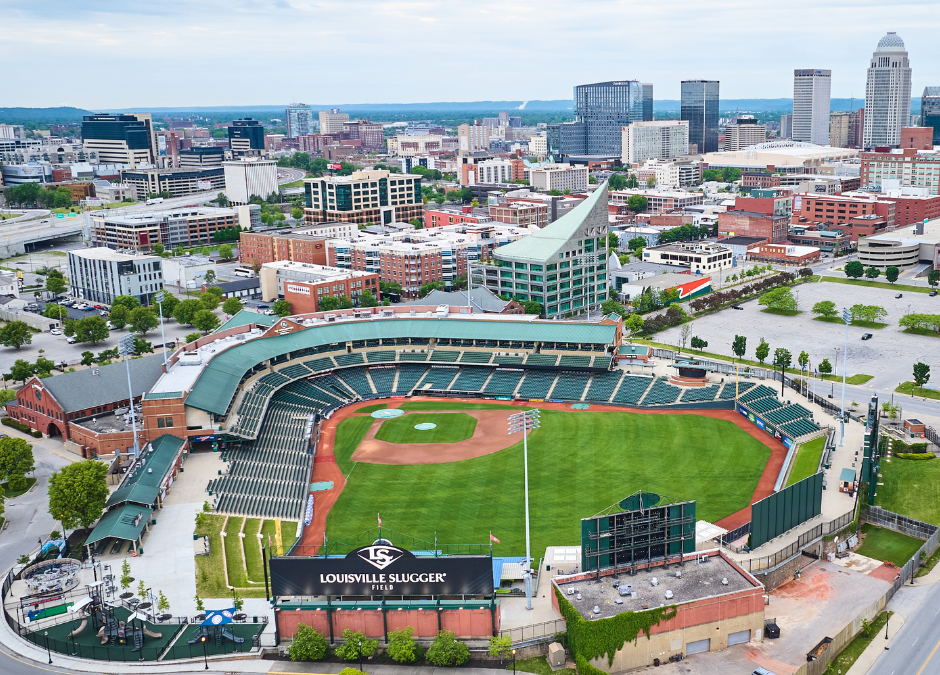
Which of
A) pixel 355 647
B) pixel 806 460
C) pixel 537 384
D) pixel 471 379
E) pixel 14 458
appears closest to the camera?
pixel 355 647

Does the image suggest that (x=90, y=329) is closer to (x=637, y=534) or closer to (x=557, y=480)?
(x=557, y=480)

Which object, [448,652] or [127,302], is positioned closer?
[448,652]

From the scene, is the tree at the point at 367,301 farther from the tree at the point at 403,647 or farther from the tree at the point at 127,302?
the tree at the point at 403,647

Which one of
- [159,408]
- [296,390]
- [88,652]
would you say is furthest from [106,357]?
[88,652]

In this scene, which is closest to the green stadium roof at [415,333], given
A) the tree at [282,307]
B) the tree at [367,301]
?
the tree at [282,307]

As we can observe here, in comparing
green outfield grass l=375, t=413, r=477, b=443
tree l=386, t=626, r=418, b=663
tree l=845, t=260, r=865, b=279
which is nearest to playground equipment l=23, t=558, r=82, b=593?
tree l=386, t=626, r=418, b=663

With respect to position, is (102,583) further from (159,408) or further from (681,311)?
(681,311)

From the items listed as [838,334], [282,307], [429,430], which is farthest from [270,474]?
[838,334]

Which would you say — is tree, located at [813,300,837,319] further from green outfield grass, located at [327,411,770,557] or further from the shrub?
the shrub
